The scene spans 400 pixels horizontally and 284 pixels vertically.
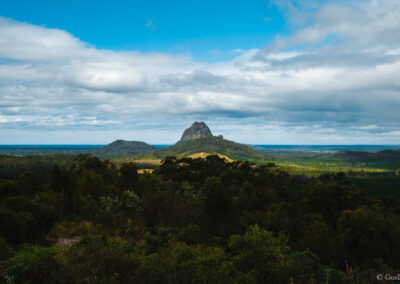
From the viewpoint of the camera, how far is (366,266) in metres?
17.2

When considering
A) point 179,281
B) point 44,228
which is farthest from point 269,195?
point 179,281

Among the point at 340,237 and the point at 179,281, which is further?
the point at 340,237

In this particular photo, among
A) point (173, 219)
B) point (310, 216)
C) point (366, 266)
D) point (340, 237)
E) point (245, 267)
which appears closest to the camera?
point (245, 267)

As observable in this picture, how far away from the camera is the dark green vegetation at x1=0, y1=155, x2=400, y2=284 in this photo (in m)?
9.72

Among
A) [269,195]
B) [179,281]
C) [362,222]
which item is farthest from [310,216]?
[179,281]

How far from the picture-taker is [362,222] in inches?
823

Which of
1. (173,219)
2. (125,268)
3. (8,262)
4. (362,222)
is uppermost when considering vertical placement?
(8,262)

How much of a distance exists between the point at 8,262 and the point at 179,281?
6.20 metres

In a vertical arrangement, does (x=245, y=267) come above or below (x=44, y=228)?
above

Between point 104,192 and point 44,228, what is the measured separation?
1457 centimetres

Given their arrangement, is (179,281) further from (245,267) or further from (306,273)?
(306,273)

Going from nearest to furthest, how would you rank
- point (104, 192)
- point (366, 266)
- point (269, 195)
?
1. point (366, 266)
2. point (104, 192)
3. point (269, 195)

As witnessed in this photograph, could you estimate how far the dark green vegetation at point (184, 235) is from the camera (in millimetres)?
9719

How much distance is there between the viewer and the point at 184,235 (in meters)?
22.2
